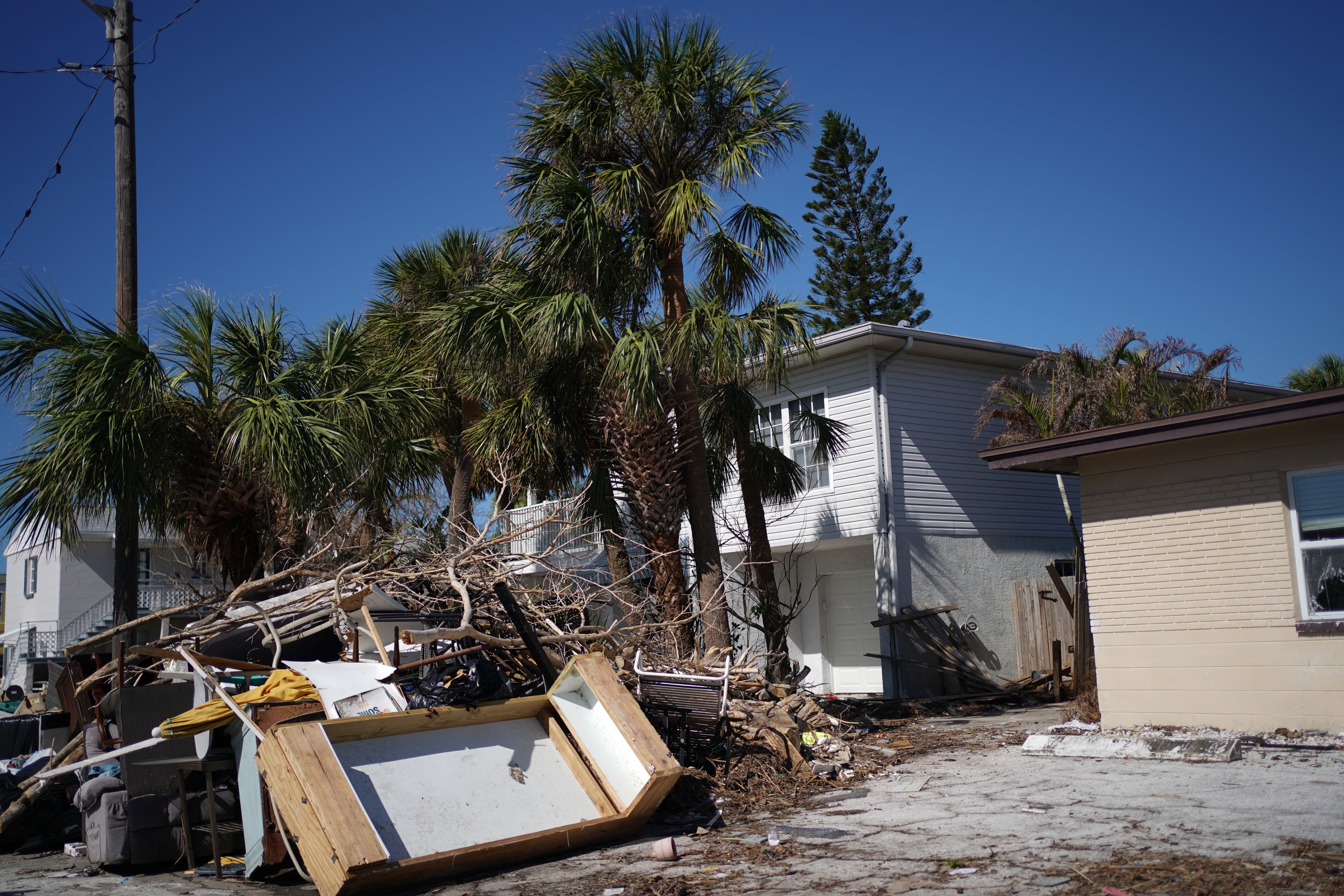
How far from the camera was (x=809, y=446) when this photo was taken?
57.1 ft

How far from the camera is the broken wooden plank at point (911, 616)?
15664 mm

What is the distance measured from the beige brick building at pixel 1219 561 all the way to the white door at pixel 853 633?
24.7ft

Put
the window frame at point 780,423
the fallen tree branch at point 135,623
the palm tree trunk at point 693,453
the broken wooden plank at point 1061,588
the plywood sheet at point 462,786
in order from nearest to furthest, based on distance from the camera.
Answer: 1. the plywood sheet at point 462,786
2. the fallen tree branch at point 135,623
3. the palm tree trunk at point 693,453
4. the broken wooden plank at point 1061,588
5. the window frame at point 780,423

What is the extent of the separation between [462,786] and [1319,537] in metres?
7.75

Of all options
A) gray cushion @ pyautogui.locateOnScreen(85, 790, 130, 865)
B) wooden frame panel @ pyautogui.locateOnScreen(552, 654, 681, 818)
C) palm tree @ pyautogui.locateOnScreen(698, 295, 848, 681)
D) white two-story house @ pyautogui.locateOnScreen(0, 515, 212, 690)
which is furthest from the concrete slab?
white two-story house @ pyautogui.locateOnScreen(0, 515, 212, 690)

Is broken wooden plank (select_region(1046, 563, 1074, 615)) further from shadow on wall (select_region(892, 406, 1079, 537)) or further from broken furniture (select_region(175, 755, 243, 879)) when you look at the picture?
broken furniture (select_region(175, 755, 243, 879))

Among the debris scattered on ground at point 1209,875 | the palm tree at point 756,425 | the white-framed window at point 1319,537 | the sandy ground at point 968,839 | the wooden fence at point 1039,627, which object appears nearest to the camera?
the debris scattered on ground at point 1209,875

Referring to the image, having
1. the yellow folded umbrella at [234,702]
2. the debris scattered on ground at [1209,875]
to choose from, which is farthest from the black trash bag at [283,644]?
the debris scattered on ground at [1209,875]

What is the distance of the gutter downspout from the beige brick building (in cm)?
559

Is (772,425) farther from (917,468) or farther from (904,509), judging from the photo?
(904,509)

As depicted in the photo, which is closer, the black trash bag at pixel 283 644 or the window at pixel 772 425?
the black trash bag at pixel 283 644

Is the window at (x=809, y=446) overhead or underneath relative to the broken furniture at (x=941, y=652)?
overhead

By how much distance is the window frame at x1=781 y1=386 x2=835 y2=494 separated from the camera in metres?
17.1

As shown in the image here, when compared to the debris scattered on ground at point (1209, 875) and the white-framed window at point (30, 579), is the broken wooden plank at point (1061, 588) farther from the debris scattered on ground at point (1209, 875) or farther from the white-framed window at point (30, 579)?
the white-framed window at point (30, 579)
